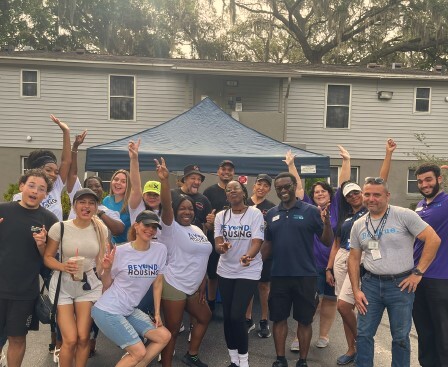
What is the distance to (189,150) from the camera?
868 centimetres

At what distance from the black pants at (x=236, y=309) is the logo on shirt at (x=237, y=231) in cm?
44

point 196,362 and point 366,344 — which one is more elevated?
point 366,344

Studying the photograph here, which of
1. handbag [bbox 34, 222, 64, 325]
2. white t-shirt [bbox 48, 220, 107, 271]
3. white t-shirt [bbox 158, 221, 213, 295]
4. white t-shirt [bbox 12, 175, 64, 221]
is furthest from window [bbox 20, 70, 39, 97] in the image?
handbag [bbox 34, 222, 64, 325]

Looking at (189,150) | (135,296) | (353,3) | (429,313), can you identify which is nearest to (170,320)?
(135,296)

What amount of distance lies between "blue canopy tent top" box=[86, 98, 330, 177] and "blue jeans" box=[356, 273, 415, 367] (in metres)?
4.35

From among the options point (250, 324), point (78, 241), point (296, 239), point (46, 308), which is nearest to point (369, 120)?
point (250, 324)

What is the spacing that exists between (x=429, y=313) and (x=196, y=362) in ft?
7.57

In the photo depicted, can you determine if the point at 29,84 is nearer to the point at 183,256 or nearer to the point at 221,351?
the point at 221,351

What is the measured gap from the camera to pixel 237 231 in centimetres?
514

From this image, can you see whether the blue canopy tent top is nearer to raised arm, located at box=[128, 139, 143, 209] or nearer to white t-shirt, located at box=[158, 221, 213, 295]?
raised arm, located at box=[128, 139, 143, 209]

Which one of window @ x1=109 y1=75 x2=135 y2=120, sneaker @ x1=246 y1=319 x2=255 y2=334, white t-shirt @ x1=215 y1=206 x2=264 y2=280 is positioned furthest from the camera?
window @ x1=109 y1=75 x2=135 y2=120

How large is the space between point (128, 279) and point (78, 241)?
0.53 meters

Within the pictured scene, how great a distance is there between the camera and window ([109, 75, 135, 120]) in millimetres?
16844

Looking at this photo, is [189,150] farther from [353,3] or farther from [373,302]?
[353,3]
